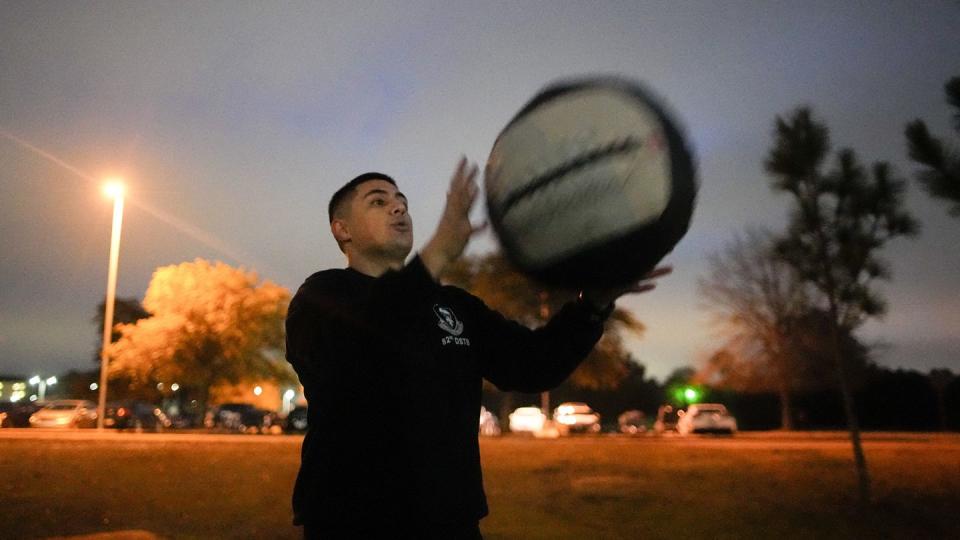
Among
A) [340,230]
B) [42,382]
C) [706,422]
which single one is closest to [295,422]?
[706,422]

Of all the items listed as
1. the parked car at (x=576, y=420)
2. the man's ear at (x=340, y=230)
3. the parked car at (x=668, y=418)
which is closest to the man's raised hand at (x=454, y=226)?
the man's ear at (x=340, y=230)

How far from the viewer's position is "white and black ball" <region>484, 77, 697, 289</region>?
269 centimetres

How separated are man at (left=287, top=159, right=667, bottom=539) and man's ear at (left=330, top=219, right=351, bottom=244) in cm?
5

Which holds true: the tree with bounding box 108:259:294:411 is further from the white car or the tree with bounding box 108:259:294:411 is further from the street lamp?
the street lamp

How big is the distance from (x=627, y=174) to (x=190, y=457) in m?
11.0

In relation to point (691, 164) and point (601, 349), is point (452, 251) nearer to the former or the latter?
point (691, 164)

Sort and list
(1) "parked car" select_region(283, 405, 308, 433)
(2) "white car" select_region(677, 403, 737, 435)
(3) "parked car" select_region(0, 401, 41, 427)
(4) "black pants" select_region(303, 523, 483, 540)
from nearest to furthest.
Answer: (4) "black pants" select_region(303, 523, 483, 540) < (3) "parked car" select_region(0, 401, 41, 427) < (2) "white car" select_region(677, 403, 737, 435) < (1) "parked car" select_region(283, 405, 308, 433)

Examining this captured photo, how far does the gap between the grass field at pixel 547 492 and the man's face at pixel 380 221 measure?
Answer: 5.95 m

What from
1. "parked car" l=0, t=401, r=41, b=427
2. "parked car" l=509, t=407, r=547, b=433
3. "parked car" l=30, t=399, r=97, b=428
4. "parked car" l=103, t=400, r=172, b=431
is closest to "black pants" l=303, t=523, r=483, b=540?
"parked car" l=30, t=399, r=97, b=428

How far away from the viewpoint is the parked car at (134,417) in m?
27.4

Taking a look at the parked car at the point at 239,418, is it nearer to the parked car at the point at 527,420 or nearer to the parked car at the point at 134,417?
the parked car at the point at 134,417

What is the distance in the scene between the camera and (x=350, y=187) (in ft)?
9.53

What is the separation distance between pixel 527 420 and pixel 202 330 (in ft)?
43.8

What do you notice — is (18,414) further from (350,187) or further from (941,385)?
(941,385)
